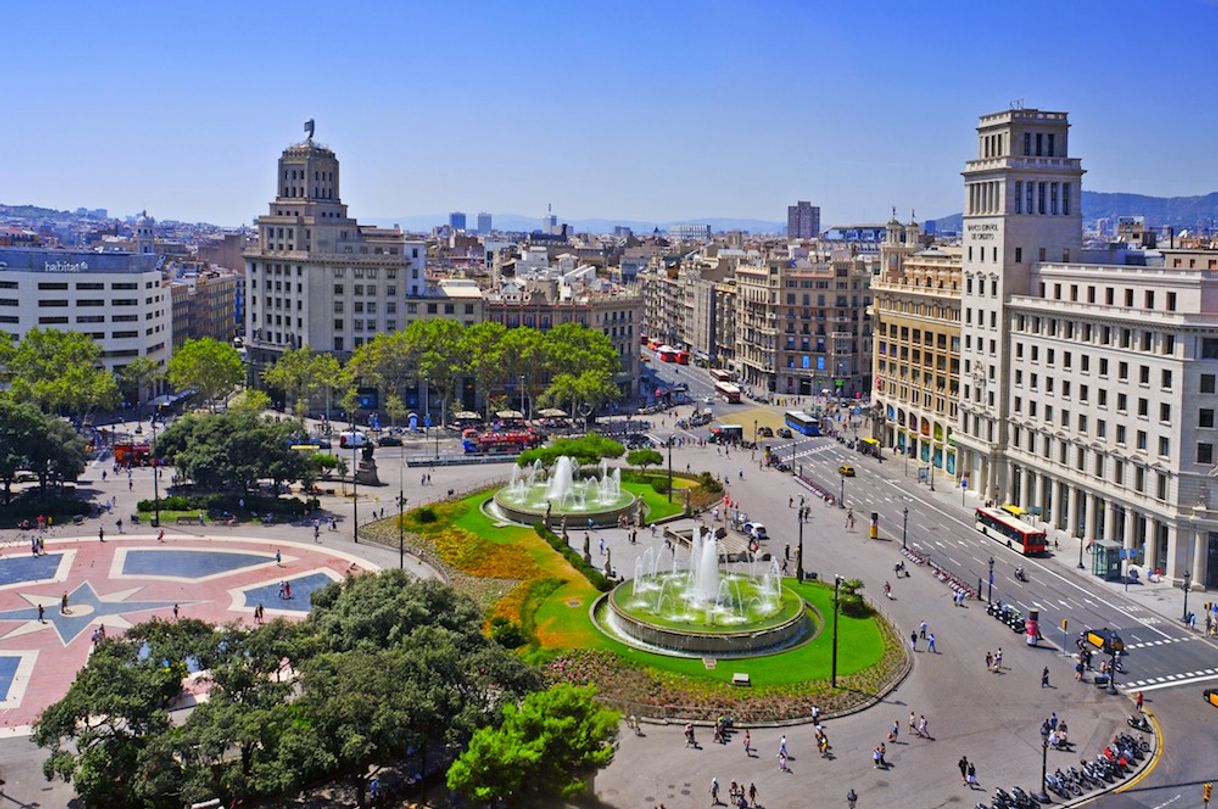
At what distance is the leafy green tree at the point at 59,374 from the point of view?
120 metres

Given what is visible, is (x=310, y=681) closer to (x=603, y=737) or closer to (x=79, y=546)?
(x=603, y=737)

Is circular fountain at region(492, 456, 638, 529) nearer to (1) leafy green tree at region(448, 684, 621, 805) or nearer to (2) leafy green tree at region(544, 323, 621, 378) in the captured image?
(2) leafy green tree at region(544, 323, 621, 378)

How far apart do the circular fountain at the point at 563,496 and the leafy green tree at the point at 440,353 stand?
106 ft

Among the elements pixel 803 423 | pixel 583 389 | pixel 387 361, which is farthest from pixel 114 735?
pixel 803 423

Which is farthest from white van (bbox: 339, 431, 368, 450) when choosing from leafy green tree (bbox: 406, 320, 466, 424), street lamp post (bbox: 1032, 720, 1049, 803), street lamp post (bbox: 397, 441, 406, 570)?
street lamp post (bbox: 1032, 720, 1049, 803)

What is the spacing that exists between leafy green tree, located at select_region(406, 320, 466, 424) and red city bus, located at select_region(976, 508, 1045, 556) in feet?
214

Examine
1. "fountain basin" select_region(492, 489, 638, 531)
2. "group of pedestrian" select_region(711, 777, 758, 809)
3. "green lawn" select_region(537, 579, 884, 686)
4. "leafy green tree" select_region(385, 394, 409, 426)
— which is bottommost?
"group of pedestrian" select_region(711, 777, 758, 809)

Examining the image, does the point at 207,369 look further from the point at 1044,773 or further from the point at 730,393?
the point at 1044,773

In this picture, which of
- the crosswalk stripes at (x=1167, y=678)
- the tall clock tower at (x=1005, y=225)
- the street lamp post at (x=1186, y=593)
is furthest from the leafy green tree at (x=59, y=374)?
the crosswalk stripes at (x=1167, y=678)

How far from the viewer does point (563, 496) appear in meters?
94.9

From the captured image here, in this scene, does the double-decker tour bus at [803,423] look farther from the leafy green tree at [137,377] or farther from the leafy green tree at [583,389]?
the leafy green tree at [137,377]

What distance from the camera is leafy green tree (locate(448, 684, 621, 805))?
136 ft

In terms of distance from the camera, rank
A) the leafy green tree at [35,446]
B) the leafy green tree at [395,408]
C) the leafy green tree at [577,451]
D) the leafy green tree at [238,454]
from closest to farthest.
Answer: the leafy green tree at [35,446] < the leafy green tree at [238,454] < the leafy green tree at [577,451] < the leafy green tree at [395,408]

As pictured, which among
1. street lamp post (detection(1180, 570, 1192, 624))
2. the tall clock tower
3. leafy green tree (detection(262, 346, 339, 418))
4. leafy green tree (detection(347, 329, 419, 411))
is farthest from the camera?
leafy green tree (detection(347, 329, 419, 411))
